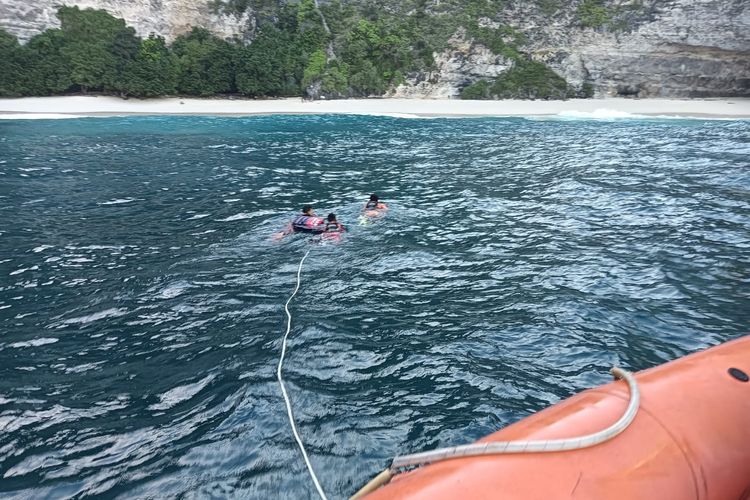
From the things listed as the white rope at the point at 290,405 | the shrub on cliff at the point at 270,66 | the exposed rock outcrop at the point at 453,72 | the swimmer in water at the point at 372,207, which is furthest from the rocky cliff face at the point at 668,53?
the white rope at the point at 290,405

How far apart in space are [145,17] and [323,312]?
5050 cm

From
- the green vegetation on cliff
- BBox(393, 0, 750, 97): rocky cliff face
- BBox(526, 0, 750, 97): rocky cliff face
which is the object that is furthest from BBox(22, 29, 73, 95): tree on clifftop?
BBox(526, 0, 750, 97): rocky cliff face

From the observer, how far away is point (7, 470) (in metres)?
4.52

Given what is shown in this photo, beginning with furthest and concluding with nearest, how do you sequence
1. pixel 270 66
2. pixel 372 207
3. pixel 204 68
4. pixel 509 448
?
pixel 270 66 → pixel 204 68 → pixel 372 207 → pixel 509 448

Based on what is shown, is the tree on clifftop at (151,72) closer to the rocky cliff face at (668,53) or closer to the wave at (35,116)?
the wave at (35,116)

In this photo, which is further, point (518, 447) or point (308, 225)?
point (308, 225)

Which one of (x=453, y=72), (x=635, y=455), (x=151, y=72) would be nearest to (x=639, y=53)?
(x=453, y=72)

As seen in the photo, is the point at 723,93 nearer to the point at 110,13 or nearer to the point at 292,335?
the point at 292,335

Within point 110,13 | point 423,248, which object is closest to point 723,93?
point 423,248

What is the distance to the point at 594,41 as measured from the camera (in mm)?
46219

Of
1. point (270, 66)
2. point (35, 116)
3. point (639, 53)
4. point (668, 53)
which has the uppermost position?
point (639, 53)

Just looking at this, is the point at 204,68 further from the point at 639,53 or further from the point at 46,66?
the point at 639,53

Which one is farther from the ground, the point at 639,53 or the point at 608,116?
the point at 639,53

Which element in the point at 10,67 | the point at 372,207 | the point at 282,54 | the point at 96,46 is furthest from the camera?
the point at 282,54
